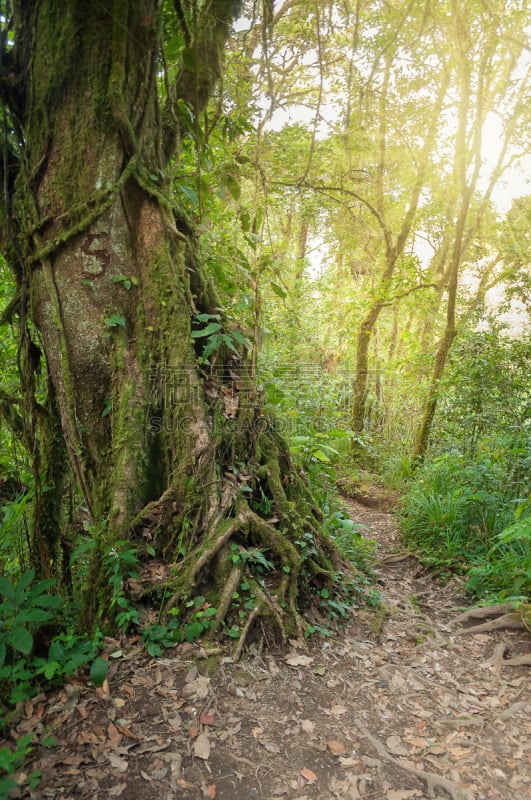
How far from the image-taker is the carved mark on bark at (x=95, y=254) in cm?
277

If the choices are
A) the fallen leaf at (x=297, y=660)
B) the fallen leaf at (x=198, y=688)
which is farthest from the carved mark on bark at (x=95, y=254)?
the fallen leaf at (x=297, y=660)

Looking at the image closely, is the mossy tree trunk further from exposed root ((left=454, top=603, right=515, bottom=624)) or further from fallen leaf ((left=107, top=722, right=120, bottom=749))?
exposed root ((left=454, top=603, right=515, bottom=624))

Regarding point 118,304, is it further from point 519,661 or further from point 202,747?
point 519,661

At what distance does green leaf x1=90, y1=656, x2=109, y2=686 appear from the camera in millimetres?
2137

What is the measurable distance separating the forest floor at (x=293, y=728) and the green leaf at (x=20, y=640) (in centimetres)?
36

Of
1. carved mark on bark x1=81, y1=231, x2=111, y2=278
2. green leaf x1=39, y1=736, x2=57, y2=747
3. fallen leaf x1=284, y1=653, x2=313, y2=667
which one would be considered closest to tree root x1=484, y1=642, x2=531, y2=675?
fallen leaf x1=284, y1=653, x2=313, y2=667

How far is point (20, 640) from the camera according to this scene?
191 cm

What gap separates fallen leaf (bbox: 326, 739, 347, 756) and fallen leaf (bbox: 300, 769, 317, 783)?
16 cm

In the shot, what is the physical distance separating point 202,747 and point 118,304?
2.33 metres

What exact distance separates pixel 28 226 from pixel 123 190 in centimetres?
60

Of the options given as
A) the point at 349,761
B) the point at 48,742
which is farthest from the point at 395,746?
the point at 48,742

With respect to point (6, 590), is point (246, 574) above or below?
below

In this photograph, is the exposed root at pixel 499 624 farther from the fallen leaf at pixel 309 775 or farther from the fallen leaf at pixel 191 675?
the fallen leaf at pixel 191 675

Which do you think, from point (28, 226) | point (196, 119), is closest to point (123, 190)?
point (28, 226)
